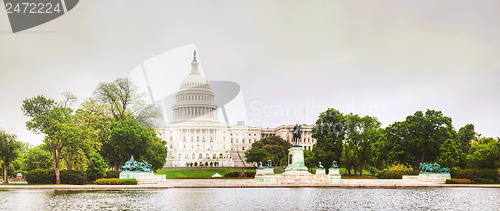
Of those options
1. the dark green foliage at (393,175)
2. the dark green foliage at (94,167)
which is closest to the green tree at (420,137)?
the dark green foliage at (393,175)

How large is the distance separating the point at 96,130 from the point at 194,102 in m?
115

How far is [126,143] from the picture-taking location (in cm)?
5262

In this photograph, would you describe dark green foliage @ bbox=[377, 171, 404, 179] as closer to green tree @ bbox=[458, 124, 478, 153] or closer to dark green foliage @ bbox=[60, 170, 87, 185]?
green tree @ bbox=[458, 124, 478, 153]

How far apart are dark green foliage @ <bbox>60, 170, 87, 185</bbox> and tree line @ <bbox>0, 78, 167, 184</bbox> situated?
0.65 meters

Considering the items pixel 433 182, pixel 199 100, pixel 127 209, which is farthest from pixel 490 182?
pixel 199 100

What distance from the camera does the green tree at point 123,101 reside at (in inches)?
2201

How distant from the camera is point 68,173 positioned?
41.8 m

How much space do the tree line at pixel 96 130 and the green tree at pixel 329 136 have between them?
2343 centimetres

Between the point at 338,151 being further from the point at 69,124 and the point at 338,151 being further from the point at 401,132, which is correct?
the point at 69,124

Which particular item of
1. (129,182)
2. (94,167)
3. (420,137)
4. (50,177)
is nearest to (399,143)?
(420,137)

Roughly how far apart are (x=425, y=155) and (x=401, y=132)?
13.9 ft

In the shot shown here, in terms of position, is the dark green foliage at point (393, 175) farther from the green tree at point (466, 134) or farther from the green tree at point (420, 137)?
the green tree at point (466, 134)

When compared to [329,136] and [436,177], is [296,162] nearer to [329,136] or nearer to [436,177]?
[436,177]

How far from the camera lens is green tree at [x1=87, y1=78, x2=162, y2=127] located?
55906 millimetres
